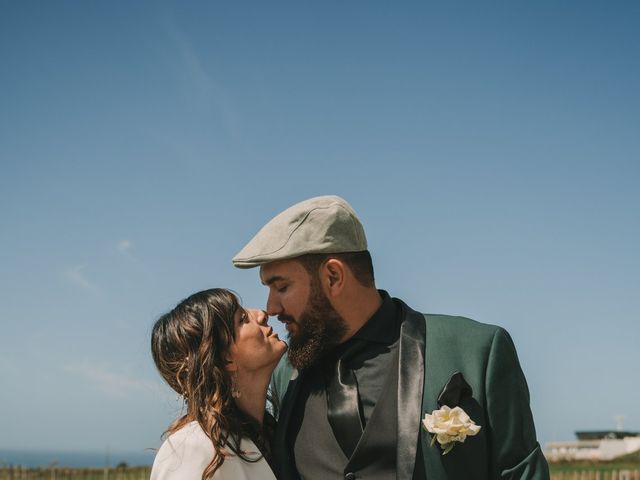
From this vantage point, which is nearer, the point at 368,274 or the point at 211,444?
the point at 211,444

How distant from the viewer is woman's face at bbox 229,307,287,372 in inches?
167

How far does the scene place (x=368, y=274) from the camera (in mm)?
4371

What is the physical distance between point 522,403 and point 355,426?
2.74 ft

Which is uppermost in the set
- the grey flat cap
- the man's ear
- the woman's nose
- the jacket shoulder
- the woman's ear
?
the grey flat cap

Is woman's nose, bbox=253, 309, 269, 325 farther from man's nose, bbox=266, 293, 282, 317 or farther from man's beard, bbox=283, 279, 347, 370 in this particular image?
man's beard, bbox=283, 279, 347, 370

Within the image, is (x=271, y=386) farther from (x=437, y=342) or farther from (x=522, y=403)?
(x=522, y=403)

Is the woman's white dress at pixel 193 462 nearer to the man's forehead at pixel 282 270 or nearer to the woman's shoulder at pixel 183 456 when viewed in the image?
the woman's shoulder at pixel 183 456

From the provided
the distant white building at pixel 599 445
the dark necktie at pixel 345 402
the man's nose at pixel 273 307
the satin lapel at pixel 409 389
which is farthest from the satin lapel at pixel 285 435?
the distant white building at pixel 599 445

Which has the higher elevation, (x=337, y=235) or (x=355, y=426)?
(x=337, y=235)

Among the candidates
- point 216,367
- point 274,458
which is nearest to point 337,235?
point 216,367

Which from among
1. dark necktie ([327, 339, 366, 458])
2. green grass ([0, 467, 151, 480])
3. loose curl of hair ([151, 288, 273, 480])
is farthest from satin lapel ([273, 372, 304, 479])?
green grass ([0, 467, 151, 480])

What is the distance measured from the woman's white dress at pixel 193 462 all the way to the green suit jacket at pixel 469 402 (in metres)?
0.18

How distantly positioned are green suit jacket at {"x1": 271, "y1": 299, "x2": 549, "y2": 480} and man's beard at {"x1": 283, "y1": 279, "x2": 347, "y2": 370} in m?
0.36

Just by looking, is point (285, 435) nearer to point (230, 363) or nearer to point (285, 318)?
point (230, 363)
